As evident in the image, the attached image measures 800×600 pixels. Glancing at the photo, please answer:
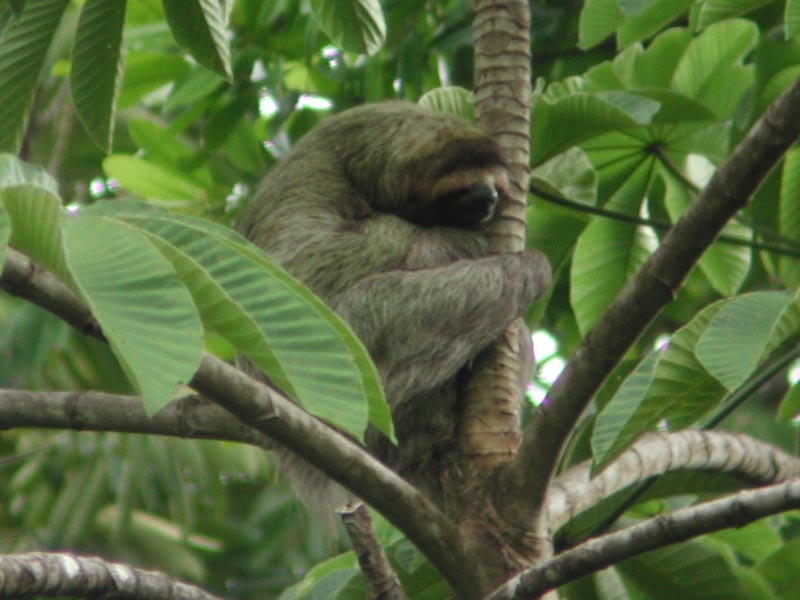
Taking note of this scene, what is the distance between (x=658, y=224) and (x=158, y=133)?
231 centimetres

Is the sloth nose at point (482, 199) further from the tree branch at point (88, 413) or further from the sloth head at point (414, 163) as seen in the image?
the tree branch at point (88, 413)

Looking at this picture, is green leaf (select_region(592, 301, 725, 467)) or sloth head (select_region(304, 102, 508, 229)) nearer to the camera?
green leaf (select_region(592, 301, 725, 467))

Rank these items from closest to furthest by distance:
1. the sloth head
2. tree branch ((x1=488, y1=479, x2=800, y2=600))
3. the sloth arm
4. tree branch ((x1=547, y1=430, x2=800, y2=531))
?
tree branch ((x1=488, y1=479, x2=800, y2=600))
tree branch ((x1=547, y1=430, x2=800, y2=531))
the sloth arm
the sloth head

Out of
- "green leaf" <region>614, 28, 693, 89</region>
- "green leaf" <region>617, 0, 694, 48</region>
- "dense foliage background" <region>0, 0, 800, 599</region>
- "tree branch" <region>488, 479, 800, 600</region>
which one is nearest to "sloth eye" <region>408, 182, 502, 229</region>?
"dense foliage background" <region>0, 0, 800, 599</region>

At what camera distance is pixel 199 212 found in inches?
180

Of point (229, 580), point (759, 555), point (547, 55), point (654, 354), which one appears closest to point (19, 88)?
point (654, 354)

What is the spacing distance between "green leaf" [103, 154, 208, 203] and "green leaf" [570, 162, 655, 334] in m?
1.71

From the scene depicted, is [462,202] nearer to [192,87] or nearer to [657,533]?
[192,87]

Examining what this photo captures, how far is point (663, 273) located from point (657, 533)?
0.48 metres

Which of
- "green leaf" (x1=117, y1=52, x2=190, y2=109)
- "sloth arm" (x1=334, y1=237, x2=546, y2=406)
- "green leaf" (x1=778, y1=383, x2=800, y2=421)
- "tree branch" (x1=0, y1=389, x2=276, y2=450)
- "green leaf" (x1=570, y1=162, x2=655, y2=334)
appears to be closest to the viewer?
"tree branch" (x1=0, y1=389, x2=276, y2=450)

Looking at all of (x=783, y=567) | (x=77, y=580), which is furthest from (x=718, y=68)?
(x=77, y=580)

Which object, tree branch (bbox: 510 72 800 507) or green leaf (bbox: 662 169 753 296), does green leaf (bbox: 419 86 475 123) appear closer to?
green leaf (bbox: 662 169 753 296)

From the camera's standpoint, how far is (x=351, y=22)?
2459 millimetres

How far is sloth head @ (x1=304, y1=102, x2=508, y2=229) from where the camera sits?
3.66m
